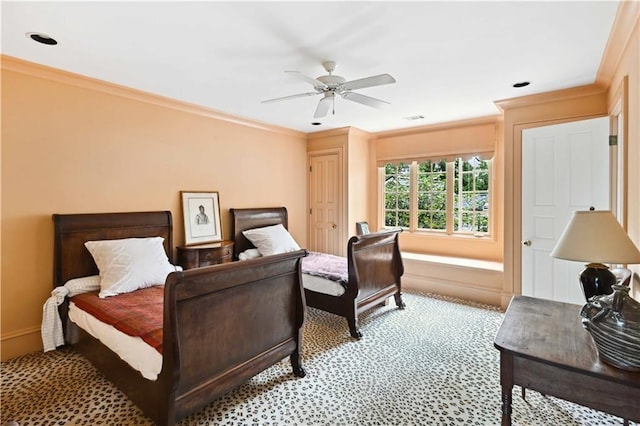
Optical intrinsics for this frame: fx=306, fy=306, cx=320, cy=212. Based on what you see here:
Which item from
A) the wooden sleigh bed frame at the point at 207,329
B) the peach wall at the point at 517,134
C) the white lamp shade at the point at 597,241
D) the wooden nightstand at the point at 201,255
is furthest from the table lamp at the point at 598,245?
the wooden nightstand at the point at 201,255

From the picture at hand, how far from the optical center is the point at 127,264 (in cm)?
282

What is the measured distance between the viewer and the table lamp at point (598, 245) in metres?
1.53

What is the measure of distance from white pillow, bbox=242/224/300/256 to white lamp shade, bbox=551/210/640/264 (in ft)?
10.7

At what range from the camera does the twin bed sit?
173cm

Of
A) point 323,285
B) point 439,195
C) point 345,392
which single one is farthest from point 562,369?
point 439,195

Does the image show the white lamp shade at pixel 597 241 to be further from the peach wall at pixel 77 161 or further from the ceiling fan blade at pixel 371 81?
the peach wall at pixel 77 161

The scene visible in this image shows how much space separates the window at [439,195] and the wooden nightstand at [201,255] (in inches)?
124

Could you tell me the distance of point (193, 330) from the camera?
70.6 inches

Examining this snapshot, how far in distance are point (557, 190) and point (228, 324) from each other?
3526 millimetres

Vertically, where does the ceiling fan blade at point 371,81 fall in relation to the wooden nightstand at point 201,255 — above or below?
above

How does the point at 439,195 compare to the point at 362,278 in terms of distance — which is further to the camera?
the point at 439,195

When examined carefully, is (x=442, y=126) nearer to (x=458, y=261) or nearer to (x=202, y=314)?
(x=458, y=261)

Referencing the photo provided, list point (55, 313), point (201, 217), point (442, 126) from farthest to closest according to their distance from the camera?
1. point (442, 126)
2. point (201, 217)
3. point (55, 313)

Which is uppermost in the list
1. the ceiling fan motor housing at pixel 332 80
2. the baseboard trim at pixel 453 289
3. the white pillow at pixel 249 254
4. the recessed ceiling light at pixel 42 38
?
the recessed ceiling light at pixel 42 38
